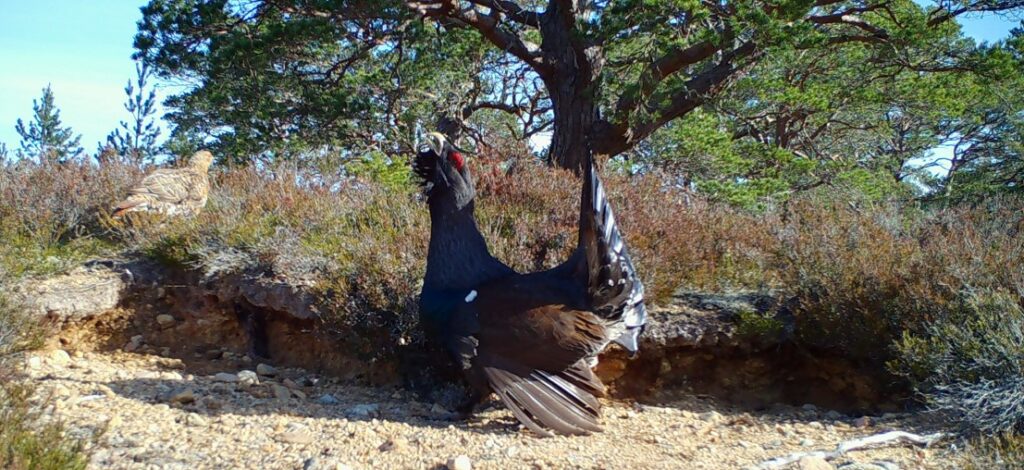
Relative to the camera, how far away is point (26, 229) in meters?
6.84

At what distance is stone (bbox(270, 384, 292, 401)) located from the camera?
5.15m

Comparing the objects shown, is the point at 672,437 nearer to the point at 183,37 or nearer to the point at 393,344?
the point at 393,344

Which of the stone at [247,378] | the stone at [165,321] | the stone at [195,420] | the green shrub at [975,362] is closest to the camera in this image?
the green shrub at [975,362]

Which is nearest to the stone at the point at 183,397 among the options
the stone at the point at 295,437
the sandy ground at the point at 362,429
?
the sandy ground at the point at 362,429

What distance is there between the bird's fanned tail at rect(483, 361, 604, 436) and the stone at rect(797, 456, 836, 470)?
1.09m

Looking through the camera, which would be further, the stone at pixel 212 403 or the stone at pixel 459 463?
the stone at pixel 212 403

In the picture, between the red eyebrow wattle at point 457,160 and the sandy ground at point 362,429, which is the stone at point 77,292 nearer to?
the sandy ground at point 362,429

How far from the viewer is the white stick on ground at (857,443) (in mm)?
3904

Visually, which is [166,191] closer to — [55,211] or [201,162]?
[201,162]

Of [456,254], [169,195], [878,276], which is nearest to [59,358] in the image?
[169,195]

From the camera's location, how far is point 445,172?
4.79 meters

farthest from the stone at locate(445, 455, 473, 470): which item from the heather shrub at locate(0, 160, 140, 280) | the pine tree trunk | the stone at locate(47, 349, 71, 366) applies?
A: the pine tree trunk

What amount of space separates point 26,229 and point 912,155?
1885 cm

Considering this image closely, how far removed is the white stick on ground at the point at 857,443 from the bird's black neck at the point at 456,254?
5.99ft
